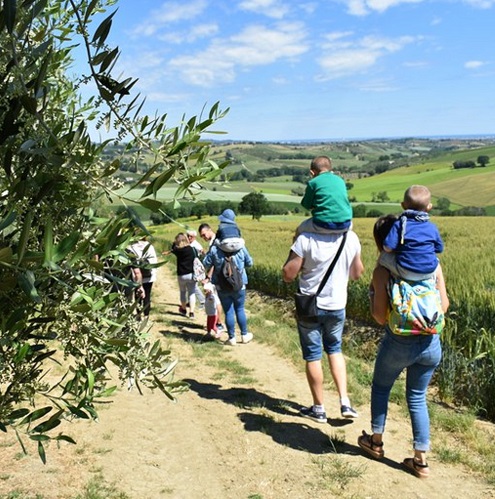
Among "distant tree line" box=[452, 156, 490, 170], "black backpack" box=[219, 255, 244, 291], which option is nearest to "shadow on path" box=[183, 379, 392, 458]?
"black backpack" box=[219, 255, 244, 291]

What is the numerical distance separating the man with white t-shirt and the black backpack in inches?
103

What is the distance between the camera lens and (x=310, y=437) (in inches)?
187

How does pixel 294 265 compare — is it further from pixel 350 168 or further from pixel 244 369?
pixel 350 168

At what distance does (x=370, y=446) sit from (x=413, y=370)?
855mm

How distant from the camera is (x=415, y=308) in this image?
12.1 feet

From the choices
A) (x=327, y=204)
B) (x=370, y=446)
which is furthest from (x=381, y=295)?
(x=370, y=446)

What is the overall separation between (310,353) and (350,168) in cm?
12305

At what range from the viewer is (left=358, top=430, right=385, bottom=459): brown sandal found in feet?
13.9

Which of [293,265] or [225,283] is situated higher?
[293,265]

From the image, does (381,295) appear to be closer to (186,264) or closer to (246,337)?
(246,337)

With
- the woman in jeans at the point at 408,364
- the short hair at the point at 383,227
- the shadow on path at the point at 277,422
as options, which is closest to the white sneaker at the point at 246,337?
the shadow on path at the point at 277,422

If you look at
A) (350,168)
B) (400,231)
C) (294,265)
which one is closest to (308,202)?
(294,265)

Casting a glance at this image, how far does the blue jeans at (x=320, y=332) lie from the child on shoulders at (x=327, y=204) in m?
0.80

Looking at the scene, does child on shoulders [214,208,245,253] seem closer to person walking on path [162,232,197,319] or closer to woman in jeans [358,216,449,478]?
person walking on path [162,232,197,319]
